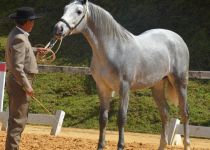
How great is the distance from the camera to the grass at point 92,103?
13.3 m

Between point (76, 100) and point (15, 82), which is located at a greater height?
point (15, 82)

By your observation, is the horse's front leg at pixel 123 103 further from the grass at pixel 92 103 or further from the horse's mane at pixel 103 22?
the grass at pixel 92 103

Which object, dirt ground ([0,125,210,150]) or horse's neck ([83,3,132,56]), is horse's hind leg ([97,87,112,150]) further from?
dirt ground ([0,125,210,150])

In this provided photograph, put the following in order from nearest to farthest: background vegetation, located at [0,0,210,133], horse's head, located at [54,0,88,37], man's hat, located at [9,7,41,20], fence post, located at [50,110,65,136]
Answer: man's hat, located at [9,7,41,20] < horse's head, located at [54,0,88,37] < fence post, located at [50,110,65,136] < background vegetation, located at [0,0,210,133]

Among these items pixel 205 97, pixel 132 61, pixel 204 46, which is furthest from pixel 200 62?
pixel 132 61

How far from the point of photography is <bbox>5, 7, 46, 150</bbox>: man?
19.6 ft

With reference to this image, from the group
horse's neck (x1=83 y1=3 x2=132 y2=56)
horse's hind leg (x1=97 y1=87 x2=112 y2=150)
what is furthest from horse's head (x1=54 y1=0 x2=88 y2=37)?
horse's hind leg (x1=97 y1=87 x2=112 y2=150)

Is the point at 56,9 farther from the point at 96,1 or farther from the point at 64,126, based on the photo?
the point at 64,126

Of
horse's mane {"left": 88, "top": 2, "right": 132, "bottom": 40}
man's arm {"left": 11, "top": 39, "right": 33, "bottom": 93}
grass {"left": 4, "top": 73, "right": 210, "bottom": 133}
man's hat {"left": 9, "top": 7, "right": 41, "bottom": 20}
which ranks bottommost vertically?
grass {"left": 4, "top": 73, "right": 210, "bottom": 133}

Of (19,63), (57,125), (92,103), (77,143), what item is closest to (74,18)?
(19,63)

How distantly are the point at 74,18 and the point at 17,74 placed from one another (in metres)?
1.43

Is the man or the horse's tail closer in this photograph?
the man

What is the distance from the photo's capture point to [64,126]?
13.4m

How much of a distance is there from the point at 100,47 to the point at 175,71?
1568mm
